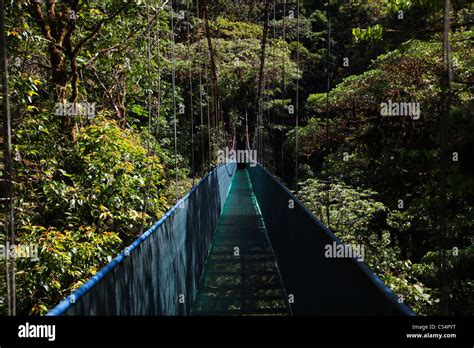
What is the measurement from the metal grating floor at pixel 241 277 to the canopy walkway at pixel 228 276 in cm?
1

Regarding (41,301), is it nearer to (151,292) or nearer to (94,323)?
(151,292)

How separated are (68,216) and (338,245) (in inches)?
125

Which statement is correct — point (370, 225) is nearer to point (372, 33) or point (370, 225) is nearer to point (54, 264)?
point (372, 33)

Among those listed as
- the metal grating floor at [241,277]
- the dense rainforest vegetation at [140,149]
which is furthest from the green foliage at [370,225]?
the metal grating floor at [241,277]

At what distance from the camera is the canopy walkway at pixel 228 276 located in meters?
2.05

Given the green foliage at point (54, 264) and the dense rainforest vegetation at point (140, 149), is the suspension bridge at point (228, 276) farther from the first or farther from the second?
the green foliage at point (54, 264)

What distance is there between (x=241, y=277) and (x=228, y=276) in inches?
6.6

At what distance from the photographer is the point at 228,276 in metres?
6.75

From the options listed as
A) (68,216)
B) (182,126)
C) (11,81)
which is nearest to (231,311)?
(68,216)

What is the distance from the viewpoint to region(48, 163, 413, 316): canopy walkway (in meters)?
2.05

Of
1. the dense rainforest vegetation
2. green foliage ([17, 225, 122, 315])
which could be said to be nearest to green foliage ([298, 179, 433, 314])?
the dense rainforest vegetation

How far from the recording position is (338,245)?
104 inches

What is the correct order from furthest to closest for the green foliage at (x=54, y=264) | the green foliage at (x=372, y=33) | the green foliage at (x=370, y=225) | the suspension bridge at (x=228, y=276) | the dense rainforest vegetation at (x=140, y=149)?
the green foliage at (x=370, y=225)
the green foliage at (x=372, y=33)
the dense rainforest vegetation at (x=140, y=149)
the green foliage at (x=54, y=264)
the suspension bridge at (x=228, y=276)

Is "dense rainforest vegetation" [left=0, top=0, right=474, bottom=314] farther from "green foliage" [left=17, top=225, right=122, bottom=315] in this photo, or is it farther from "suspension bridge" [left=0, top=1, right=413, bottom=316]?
"suspension bridge" [left=0, top=1, right=413, bottom=316]
